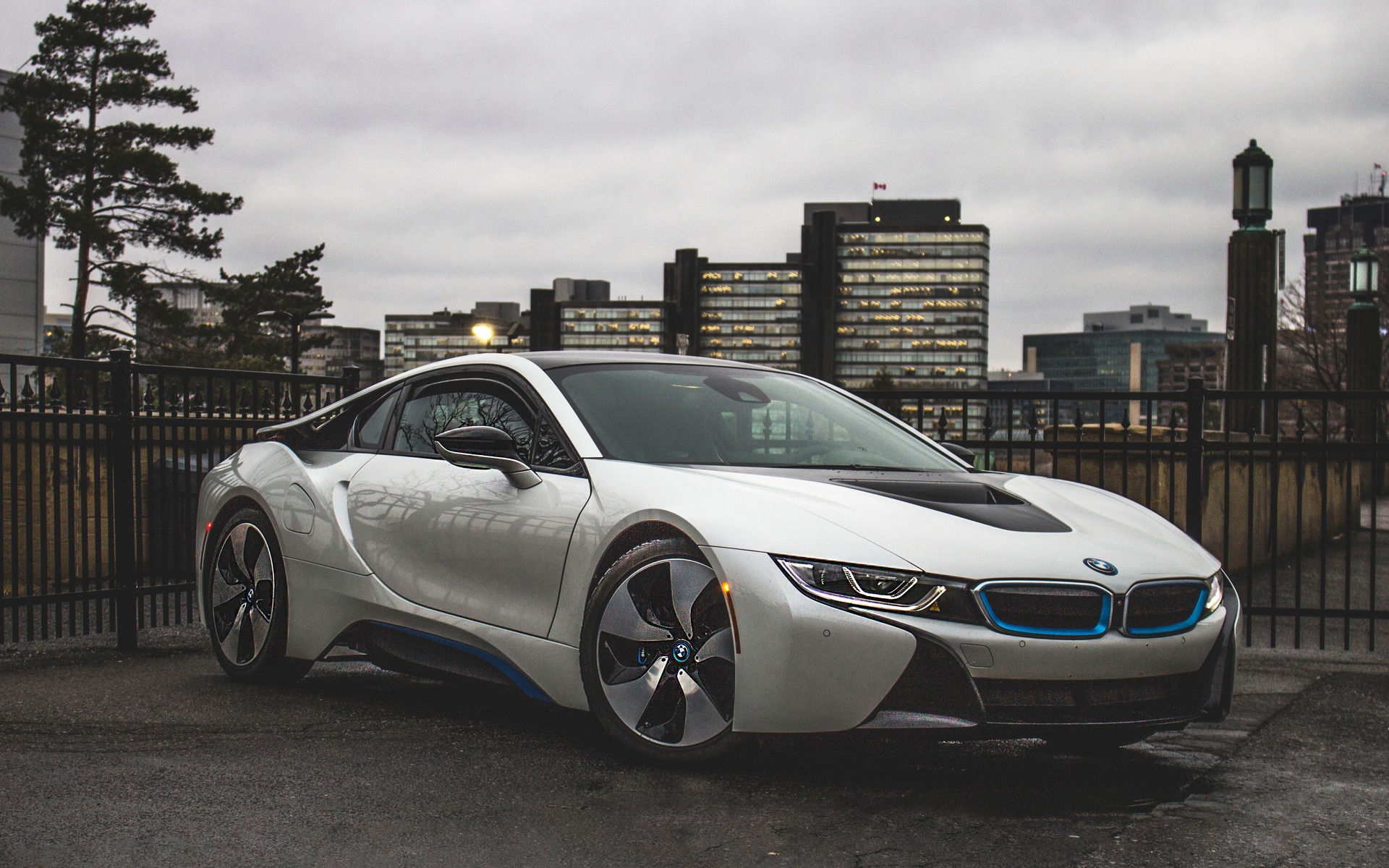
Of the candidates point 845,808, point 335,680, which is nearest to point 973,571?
point 845,808

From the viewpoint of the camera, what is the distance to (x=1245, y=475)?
1330 centimetres

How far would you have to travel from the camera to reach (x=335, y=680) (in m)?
5.92

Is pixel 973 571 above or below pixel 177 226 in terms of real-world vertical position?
below

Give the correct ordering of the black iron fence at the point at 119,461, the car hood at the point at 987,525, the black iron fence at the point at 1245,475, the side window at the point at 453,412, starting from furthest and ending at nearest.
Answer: the black iron fence at the point at 1245,475
the black iron fence at the point at 119,461
the side window at the point at 453,412
the car hood at the point at 987,525

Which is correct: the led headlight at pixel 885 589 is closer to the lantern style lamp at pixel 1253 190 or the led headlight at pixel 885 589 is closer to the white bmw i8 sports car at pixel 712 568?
the white bmw i8 sports car at pixel 712 568

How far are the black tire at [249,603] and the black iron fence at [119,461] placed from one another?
1119mm

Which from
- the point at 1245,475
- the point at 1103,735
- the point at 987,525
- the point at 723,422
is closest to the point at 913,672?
the point at 987,525

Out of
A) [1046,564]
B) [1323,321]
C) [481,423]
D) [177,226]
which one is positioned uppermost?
[177,226]

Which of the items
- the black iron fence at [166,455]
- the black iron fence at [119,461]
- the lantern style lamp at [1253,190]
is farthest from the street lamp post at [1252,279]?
the black iron fence at [119,461]

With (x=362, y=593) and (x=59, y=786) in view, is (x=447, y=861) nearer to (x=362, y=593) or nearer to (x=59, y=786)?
(x=59, y=786)

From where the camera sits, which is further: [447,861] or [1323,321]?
[1323,321]

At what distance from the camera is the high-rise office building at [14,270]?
43031 mm

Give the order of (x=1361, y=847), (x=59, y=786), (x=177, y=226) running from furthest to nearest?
(x=177, y=226) < (x=59, y=786) < (x=1361, y=847)

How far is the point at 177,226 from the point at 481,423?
41326 mm
